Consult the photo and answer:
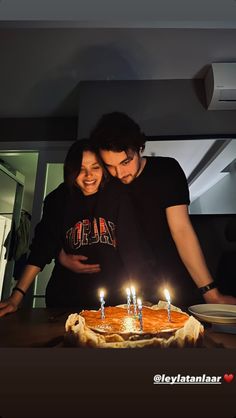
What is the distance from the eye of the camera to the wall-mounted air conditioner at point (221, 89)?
82 centimetres

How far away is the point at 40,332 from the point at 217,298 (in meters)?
0.52

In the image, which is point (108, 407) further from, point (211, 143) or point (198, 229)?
point (211, 143)

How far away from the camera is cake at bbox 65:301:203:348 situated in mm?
406

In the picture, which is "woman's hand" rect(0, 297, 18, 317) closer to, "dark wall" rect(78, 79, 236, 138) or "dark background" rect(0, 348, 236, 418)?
"dark background" rect(0, 348, 236, 418)

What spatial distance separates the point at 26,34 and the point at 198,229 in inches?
36.4

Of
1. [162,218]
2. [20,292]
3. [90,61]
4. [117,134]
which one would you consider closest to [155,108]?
[117,134]

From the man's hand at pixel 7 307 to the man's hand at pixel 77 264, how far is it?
0.18m

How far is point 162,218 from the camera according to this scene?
73 cm

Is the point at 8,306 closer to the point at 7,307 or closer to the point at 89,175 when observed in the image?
the point at 7,307

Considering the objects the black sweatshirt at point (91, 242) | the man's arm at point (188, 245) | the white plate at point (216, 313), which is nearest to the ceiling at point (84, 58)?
the black sweatshirt at point (91, 242)

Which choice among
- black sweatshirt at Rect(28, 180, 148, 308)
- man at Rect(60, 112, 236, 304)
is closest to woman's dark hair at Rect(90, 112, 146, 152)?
man at Rect(60, 112, 236, 304)

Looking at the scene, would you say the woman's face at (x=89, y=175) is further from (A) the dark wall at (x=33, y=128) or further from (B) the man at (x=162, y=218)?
(A) the dark wall at (x=33, y=128)

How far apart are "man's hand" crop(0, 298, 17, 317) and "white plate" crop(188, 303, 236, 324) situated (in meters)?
0.49
